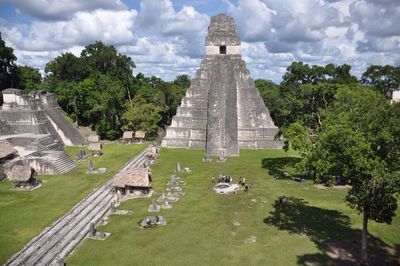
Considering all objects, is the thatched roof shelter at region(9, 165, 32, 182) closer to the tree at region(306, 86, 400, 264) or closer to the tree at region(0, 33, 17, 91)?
the tree at region(306, 86, 400, 264)

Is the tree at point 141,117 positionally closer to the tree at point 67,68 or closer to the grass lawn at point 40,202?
the grass lawn at point 40,202

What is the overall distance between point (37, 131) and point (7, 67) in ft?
78.0

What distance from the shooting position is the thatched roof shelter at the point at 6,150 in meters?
33.5

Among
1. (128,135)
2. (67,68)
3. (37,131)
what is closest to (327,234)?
(128,135)

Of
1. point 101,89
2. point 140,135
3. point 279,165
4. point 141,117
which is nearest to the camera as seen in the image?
point 279,165

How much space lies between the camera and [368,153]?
47.4 ft

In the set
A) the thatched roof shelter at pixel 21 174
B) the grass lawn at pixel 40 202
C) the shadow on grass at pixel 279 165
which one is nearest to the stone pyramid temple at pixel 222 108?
the shadow on grass at pixel 279 165

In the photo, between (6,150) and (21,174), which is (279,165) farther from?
Result: (6,150)

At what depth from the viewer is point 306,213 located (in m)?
23.4

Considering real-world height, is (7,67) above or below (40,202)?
above

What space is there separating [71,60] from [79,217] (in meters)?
47.7

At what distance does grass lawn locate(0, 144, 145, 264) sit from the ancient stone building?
1948mm

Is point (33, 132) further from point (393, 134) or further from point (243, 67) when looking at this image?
point (393, 134)

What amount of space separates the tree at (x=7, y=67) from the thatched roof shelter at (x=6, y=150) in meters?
29.1
